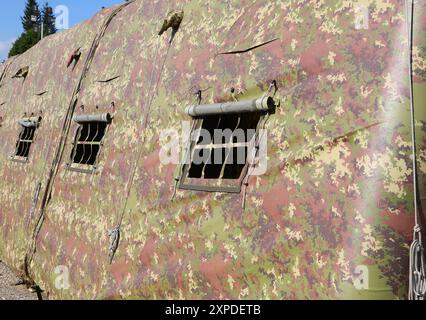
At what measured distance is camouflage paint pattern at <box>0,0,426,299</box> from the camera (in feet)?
8.63

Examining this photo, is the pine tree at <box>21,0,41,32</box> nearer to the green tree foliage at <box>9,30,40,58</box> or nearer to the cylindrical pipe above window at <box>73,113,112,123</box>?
the green tree foliage at <box>9,30,40,58</box>

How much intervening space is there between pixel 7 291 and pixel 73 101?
6.88 feet

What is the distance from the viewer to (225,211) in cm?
336

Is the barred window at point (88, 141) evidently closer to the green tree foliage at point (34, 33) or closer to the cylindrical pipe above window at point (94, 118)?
the cylindrical pipe above window at point (94, 118)

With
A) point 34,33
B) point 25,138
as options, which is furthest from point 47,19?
point 25,138

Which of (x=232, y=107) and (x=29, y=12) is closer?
(x=232, y=107)

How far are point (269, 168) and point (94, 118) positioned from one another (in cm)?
279

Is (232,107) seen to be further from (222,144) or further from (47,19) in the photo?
(47,19)

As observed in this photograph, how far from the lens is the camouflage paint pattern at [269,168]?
263cm

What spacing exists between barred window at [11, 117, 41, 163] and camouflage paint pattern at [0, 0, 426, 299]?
1859 mm

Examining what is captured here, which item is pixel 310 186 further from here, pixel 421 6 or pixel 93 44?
pixel 93 44

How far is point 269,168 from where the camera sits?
3.14 metres

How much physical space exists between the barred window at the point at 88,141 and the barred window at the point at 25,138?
138 cm

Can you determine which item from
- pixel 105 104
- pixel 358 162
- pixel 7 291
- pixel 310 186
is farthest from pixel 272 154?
pixel 7 291
